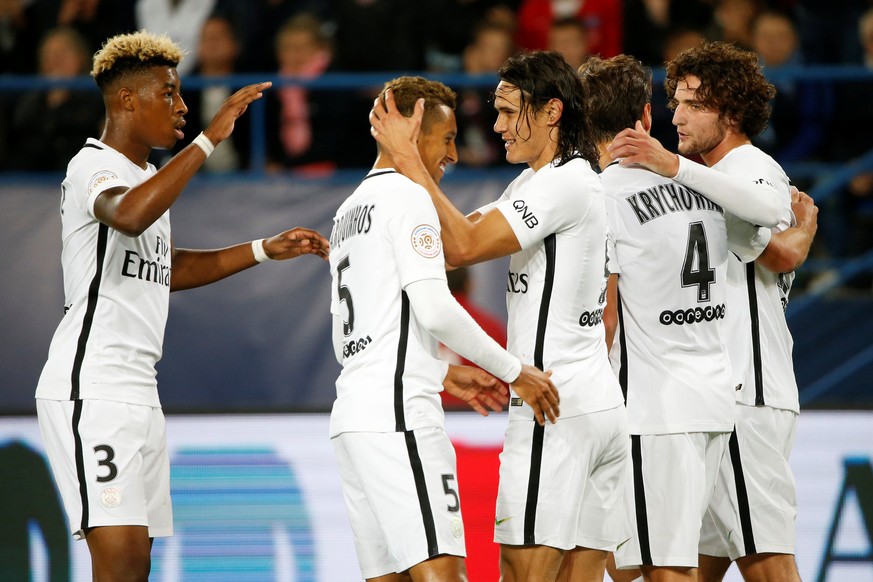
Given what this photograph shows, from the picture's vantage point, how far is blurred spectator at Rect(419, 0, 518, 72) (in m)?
9.41

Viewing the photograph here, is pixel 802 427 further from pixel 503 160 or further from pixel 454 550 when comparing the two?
pixel 503 160

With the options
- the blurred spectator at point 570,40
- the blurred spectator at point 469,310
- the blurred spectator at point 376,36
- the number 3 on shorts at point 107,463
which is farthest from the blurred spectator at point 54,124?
the number 3 on shorts at point 107,463

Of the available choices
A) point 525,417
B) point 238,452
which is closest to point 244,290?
point 238,452

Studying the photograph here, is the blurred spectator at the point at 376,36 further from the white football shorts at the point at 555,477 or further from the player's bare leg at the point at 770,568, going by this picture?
the white football shorts at the point at 555,477

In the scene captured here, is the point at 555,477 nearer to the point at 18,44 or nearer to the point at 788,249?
the point at 788,249

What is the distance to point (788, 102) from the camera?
8.96 metres

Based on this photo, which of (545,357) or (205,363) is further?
(205,363)

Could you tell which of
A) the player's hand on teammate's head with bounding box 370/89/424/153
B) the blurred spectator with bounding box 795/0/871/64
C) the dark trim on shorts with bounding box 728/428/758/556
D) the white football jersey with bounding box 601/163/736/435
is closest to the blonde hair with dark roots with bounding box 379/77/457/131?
the player's hand on teammate's head with bounding box 370/89/424/153

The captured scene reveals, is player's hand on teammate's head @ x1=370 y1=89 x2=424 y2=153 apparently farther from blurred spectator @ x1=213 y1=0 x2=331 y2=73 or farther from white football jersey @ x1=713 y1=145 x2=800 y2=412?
blurred spectator @ x1=213 y1=0 x2=331 y2=73

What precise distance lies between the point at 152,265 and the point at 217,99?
4400 mm

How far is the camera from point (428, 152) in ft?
14.1

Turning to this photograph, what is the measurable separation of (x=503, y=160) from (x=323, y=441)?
337 cm

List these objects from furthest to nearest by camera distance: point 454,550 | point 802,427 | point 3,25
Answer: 1. point 3,25
2. point 802,427
3. point 454,550

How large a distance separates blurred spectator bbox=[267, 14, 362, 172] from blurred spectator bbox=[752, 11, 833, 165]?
307cm
